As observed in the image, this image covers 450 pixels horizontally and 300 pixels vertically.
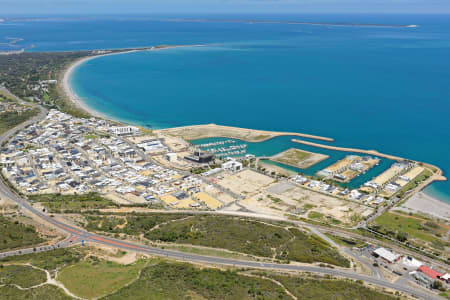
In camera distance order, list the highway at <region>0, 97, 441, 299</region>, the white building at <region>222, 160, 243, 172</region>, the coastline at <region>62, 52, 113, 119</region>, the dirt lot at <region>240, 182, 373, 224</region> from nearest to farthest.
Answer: the highway at <region>0, 97, 441, 299</region> → the dirt lot at <region>240, 182, 373, 224</region> → the white building at <region>222, 160, 243, 172</region> → the coastline at <region>62, 52, 113, 119</region>

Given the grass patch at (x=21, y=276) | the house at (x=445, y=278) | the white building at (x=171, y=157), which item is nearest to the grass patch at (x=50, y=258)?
the grass patch at (x=21, y=276)

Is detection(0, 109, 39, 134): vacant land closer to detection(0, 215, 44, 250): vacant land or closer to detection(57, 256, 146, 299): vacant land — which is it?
detection(0, 215, 44, 250): vacant land

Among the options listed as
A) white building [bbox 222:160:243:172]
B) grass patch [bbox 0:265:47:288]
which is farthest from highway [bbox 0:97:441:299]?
white building [bbox 222:160:243:172]

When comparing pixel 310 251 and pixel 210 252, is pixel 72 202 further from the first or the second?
pixel 310 251

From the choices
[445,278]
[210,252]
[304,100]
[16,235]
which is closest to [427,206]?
[445,278]

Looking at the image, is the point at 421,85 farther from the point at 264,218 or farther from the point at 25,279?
the point at 25,279
